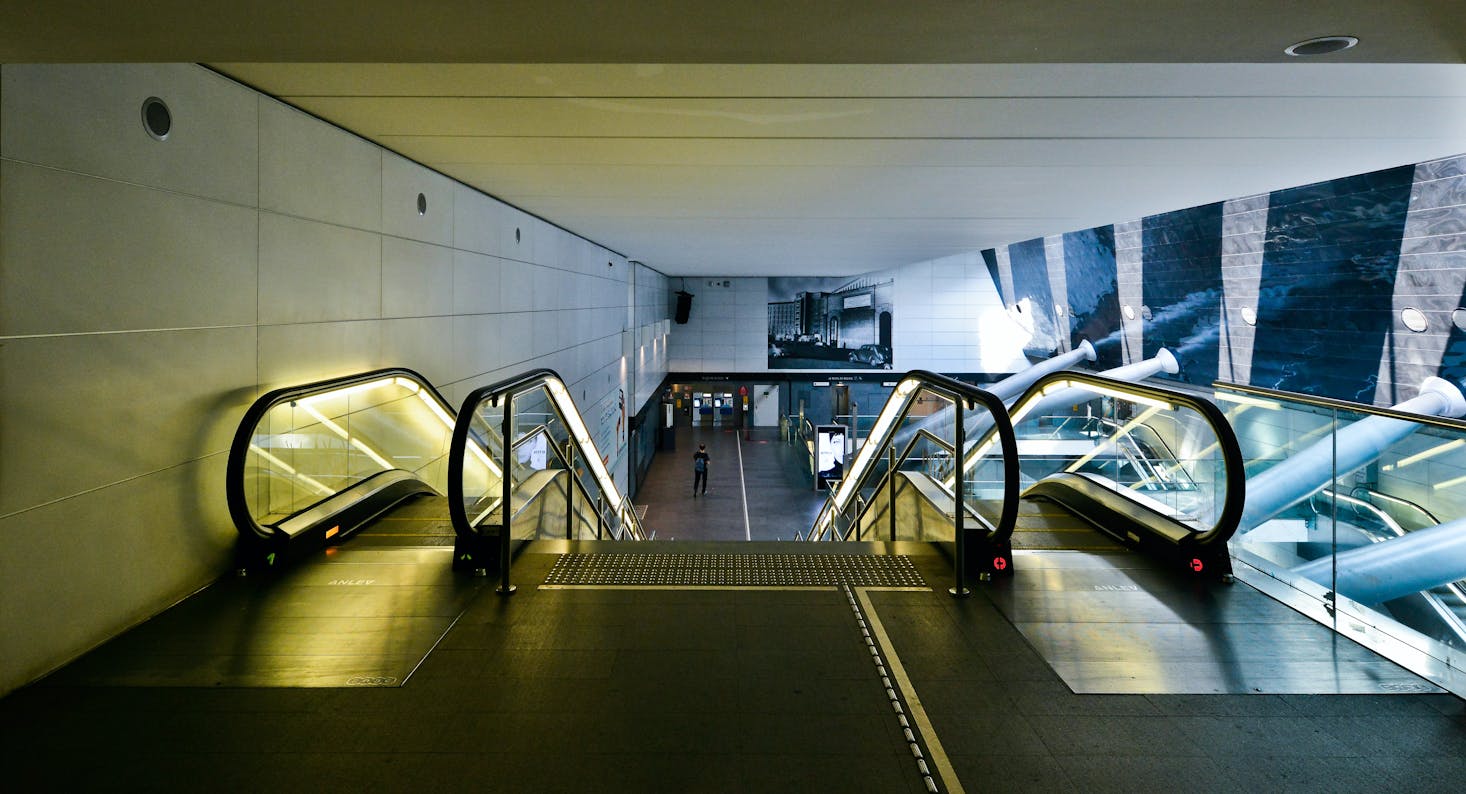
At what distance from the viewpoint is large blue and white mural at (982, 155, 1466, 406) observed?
31.3 feet

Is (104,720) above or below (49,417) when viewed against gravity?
below

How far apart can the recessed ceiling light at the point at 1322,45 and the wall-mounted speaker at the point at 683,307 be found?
21643 millimetres

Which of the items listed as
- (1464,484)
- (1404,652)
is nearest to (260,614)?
(1404,652)

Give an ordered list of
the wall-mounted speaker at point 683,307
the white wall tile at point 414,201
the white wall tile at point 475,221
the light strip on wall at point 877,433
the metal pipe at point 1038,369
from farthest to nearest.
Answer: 1. the wall-mounted speaker at point 683,307
2. the metal pipe at point 1038,369
3. the white wall tile at point 475,221
4. the light strip on wall at point 877,433
5. the white wall tile at point 414,201

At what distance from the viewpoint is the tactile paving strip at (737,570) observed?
3.99 m

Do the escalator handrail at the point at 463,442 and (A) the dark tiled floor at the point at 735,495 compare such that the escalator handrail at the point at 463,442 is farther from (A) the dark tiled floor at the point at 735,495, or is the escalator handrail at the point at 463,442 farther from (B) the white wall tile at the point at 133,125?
(A) the dark tiled floor at the point at 735,495

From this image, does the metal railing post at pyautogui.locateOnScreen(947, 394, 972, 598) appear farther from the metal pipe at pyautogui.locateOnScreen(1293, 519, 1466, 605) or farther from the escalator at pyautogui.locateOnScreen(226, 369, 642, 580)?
the escalator at pyautogui.locateOnScreen(226, 369, 642, 580)

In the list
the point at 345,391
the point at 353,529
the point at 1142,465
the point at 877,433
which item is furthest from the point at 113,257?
the point at 1142,465

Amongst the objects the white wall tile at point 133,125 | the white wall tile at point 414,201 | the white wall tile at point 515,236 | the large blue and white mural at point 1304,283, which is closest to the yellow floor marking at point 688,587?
the white wall tile at point 133,125

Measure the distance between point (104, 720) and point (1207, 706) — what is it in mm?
3924

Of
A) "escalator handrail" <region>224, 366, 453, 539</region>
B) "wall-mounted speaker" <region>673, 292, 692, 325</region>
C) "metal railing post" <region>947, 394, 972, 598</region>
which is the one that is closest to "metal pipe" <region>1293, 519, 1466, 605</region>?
"metal railing post" <region>947, 394, 972, 598</region>

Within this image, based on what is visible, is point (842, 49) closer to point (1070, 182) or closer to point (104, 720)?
point (104, 720)

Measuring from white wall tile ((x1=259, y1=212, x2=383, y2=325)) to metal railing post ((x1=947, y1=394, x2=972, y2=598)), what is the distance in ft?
12.5

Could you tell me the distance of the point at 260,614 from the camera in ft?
11.2
